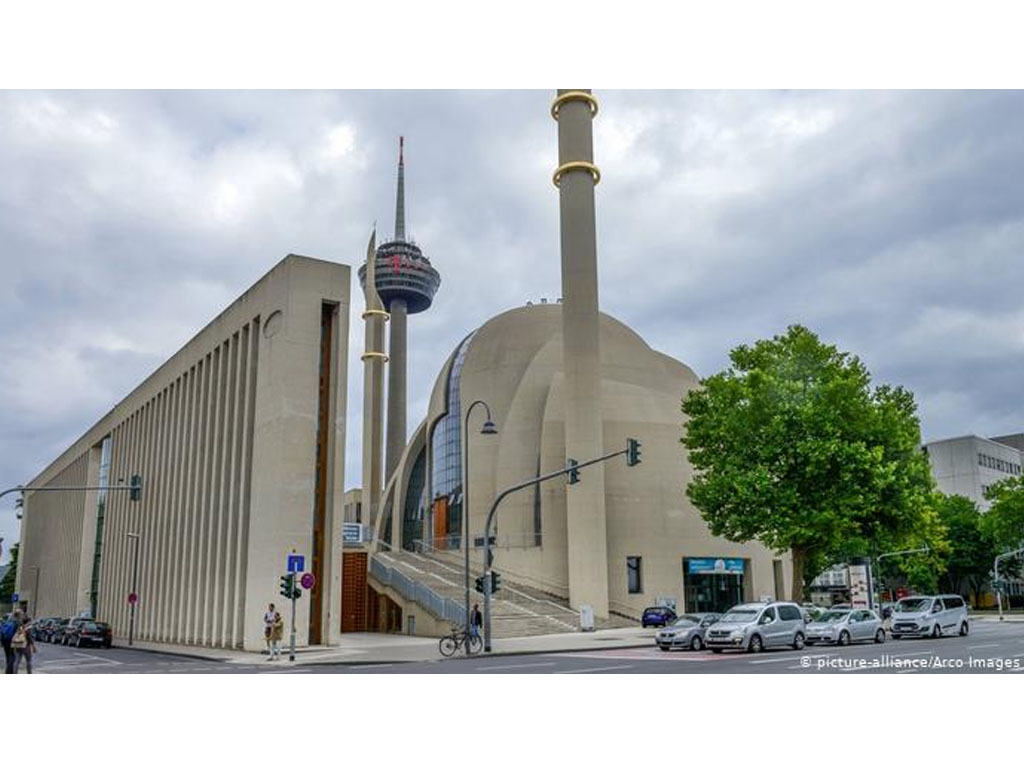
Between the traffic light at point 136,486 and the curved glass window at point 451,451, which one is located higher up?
the curved glass window at point 451,451

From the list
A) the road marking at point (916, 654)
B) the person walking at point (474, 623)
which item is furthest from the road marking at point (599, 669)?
the person walking at point (474, 623)

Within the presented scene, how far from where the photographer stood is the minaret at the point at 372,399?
8606 cm

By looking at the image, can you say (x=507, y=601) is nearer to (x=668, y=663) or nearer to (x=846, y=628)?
(x=846, y=628)

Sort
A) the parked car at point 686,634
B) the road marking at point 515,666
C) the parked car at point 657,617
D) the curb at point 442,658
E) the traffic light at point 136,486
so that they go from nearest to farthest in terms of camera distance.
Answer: the road marking at point 515,666 < the curb at point 442,658 < the parked car at point 686,634 < the traffic light at point 136,486 < the parked car at point 657,617

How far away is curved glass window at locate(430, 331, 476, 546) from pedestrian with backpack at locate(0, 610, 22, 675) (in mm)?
40366

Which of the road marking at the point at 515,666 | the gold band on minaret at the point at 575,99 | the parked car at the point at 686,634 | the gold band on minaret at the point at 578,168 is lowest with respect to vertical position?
the road marking at the point at 515,666

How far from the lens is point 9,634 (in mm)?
24281

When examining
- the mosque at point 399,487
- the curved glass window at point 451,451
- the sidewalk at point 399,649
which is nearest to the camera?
the sidewalk at point 399,649

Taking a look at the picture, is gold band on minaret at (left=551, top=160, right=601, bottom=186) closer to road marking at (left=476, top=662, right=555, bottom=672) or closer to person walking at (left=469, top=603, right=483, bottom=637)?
person walking at (left=469, top=603, right=483, bottom=637)

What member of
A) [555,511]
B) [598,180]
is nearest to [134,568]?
[555,511]

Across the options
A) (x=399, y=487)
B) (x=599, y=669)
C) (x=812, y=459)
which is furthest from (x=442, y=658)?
(x=399, y=487)

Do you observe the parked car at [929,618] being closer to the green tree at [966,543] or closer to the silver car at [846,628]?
the silver car at [846,628]

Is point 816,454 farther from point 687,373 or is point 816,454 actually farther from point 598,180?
point 687,373

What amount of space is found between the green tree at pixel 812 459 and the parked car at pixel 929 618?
308 cm
